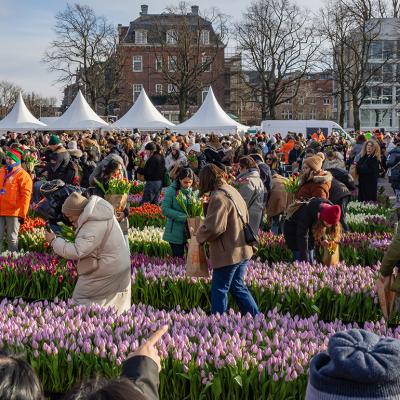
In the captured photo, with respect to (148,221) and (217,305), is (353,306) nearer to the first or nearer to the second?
(217,305)

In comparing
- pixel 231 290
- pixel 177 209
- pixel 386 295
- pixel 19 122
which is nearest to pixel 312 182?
pixel 177 209

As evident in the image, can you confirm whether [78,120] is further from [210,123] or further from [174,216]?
[174,216]

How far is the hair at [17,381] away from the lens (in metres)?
2.01

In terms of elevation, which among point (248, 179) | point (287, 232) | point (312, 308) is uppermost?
point (248, 179)

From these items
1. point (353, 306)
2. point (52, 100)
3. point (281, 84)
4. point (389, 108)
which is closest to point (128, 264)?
point (353, 306)

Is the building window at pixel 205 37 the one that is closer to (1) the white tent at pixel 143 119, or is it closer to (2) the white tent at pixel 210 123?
(2) the white tent at pixel 210 123

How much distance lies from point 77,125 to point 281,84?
3171 centimetres

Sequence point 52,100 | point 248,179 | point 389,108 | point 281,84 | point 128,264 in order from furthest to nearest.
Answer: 1. point 52,100
2. point 389,108
3. point 281,84
4. point 248,179
5. point 128,264

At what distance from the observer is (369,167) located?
15484mm

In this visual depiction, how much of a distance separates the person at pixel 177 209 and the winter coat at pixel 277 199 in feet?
9.76

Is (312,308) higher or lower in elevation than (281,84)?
lower

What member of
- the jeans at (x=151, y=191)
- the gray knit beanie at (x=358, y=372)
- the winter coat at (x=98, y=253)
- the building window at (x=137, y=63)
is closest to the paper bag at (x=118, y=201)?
the winter coat at (x=98, y=253)

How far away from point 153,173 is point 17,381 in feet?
41.3

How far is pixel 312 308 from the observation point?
6.80 m
